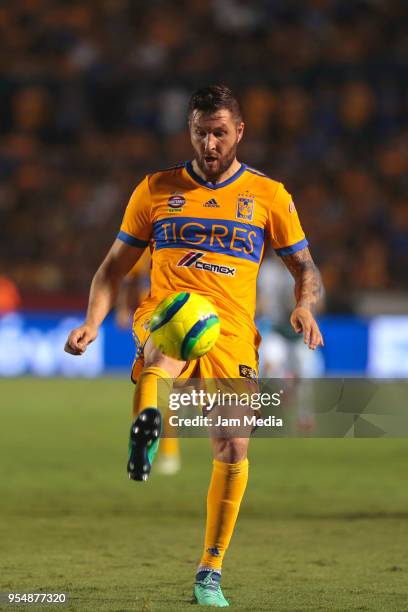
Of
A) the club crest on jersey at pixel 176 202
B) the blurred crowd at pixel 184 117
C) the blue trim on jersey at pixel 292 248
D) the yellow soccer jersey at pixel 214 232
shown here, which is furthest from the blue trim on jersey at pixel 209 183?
the blurred crowd at pixel 184 117

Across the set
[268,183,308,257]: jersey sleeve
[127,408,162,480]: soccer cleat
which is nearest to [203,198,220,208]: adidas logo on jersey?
[268,183,308,257]: jersey sleeve

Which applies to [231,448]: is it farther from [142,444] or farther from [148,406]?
[142,444]

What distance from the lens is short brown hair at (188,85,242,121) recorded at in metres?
4.93

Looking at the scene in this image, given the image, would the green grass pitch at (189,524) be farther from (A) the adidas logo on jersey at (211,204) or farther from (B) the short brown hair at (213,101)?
(B) the short brown hair at (213,101)

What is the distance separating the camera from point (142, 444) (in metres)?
4.35

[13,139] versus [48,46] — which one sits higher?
[48,46]

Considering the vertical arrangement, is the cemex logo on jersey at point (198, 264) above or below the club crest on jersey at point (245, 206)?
below

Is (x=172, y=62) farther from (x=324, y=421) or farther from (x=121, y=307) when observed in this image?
(x=324, y=421)

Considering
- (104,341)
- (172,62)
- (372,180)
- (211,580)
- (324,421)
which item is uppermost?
(172,62)

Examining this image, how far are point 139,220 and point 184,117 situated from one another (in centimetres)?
1468

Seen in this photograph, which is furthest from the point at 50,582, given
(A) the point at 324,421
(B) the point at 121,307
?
(B) the point at 121,307

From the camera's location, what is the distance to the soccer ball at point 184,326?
4711 mm

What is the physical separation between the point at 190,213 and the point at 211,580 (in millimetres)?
1472

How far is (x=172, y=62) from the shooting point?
20.8 m
